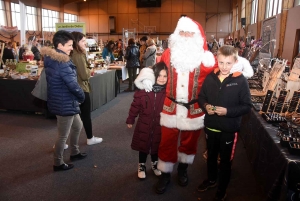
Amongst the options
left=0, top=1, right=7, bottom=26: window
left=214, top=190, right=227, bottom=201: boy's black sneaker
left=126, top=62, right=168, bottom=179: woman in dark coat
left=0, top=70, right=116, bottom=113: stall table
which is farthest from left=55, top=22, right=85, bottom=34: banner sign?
left=0, top=1, right=7, bottom=26: window

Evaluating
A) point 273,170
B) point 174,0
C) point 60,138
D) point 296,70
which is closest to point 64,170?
point 60,138

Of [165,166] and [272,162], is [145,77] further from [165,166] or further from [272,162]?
[272,162]

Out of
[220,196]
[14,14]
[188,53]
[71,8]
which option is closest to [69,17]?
[71,8]

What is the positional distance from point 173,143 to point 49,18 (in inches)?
721

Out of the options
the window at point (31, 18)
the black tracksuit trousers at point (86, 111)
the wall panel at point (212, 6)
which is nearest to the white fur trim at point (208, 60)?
the black tracksuit trousers at point (86, 111)

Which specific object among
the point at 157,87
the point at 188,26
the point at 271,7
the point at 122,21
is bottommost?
the point at 157,87

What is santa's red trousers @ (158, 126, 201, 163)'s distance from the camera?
6.95ft

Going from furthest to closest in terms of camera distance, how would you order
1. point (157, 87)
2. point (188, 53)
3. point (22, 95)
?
point (22, 95) < point (157, 87) < point (188, 53)

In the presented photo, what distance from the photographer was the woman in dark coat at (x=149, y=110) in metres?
2.11

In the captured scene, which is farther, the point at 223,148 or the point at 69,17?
the point at 69,17

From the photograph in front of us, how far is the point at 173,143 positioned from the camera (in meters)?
2.15

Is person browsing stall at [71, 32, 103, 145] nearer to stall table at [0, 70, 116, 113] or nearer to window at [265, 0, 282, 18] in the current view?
stall table at [0, 70, 116, 113]

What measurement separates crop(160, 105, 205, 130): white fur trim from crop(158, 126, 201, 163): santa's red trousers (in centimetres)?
6

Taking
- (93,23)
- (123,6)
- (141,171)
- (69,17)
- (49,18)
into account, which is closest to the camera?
(141,171)
